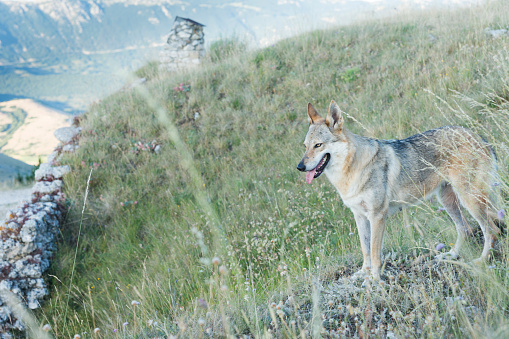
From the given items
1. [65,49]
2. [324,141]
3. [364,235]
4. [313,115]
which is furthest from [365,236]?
[65,49]

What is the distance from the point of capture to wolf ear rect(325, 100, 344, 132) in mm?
3409

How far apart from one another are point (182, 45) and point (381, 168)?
13588 mm

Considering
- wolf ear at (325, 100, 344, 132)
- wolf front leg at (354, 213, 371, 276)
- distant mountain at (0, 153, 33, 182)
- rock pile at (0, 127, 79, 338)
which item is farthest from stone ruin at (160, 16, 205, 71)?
wolf front leg at (354, 213, 371, 276)

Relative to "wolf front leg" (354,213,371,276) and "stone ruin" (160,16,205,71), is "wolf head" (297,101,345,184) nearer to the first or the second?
"wolf front leg" (354,213,371,276)

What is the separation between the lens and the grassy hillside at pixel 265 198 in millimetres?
2414

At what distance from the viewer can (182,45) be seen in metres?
14.5

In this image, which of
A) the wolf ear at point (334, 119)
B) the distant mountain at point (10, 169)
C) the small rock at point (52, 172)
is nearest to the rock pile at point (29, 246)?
the small rock at point (52, 172)

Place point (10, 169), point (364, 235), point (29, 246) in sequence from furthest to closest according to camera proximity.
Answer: point (10, 169), point (29, 246), point (364, 235)

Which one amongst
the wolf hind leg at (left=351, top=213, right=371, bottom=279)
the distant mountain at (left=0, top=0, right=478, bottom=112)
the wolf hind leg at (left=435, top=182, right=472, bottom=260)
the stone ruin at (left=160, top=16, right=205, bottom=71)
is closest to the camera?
the wolf hind leg at (left=351, top=213, right=371, bottom=279)

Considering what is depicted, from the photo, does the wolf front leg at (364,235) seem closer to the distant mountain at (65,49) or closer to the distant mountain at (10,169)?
the distant mountain at (65,49)

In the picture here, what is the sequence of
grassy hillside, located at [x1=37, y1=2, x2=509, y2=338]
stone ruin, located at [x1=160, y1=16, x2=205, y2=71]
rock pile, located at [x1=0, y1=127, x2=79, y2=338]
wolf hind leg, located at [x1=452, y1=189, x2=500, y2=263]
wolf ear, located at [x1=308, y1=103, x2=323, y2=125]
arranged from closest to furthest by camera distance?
grassy hillside, located at [x1=37, y1=2, x2=509, y2=338] < wolf hind leg, located at [x1=452, y1=189, x2=500, y2=263] < wolf ear, located at [x1=308, y1=103, x2=323, y2=125] < rock pile, located at [x1=0, y1=127, x2=79, y2=338] < stone ruin, located at [x1=160, y1=16, x2=205, y2=71]

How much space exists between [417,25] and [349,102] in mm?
5082

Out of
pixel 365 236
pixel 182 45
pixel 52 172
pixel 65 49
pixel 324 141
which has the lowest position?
pixel 365 236

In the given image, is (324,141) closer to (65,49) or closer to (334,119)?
(334,119)
